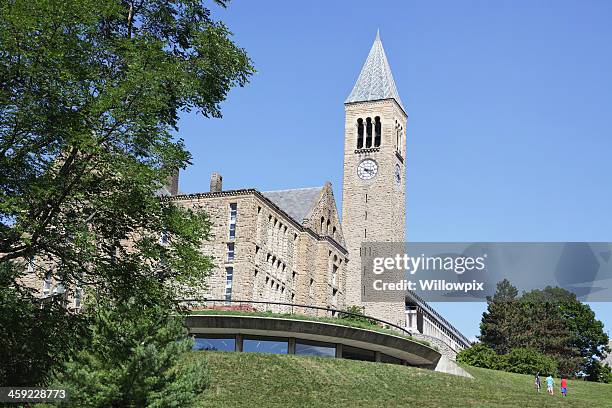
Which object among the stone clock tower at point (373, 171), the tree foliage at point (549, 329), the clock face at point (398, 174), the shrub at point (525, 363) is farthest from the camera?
Answer: the clock face at point (398, 174)

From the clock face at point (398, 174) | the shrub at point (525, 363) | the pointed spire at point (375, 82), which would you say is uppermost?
the pointed spire at point (375, 82)

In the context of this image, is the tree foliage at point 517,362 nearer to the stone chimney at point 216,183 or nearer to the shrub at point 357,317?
the shrub at point 357,317

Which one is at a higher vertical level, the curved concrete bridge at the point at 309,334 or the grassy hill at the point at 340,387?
the curved concrete bridge at the point at 309,334

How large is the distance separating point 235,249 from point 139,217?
1742 inches

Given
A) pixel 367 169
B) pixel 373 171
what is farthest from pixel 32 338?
pixel 367 169

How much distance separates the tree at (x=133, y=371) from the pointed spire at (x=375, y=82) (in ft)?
233

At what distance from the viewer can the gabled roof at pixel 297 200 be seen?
75188 millimetres

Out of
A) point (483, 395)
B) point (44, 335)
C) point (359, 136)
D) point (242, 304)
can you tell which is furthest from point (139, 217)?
point (359, 136)

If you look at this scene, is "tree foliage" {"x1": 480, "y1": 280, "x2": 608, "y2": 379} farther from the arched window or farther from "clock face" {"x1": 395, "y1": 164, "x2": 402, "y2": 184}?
the arched window

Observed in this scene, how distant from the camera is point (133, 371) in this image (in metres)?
31.5

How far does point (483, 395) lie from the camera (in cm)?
4691

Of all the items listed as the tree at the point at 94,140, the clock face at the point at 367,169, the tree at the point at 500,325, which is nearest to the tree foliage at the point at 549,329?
the tree at the point at 500,325

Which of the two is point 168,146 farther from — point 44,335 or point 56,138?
point 44,335

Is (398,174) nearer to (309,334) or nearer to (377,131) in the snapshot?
(377,131)
